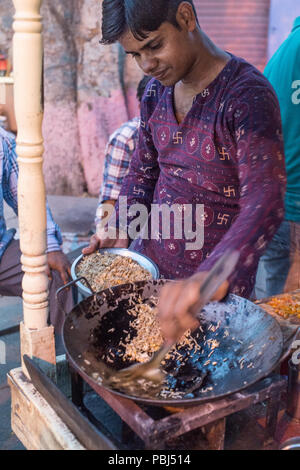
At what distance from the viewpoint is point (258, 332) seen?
1.54m

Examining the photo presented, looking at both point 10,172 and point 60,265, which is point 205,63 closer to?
point 60,265

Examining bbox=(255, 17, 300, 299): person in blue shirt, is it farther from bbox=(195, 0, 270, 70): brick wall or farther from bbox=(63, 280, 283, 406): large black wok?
bbox=(195, 0, 270, 70): brick wall

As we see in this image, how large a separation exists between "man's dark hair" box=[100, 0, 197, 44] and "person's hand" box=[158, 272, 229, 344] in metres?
0.82

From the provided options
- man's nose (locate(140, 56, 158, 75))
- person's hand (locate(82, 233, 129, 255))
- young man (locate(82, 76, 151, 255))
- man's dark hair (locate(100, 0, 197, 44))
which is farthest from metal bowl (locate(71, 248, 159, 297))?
young man (locate(82, 76, 151, 255))

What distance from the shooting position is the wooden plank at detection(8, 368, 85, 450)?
1393mm

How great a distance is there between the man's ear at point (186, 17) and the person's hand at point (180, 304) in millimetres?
866

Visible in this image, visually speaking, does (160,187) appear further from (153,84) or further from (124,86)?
(124,86)

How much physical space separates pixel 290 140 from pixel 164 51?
1.35m

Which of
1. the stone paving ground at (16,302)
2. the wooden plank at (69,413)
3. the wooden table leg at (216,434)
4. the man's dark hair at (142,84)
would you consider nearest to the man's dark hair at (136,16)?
the wooden plank at (69,413)

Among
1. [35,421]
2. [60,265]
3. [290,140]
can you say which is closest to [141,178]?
[60,265]

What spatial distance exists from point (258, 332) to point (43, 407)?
0.65 m

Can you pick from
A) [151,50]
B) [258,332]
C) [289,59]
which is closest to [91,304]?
[258,332]

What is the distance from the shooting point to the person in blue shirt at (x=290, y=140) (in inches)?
109

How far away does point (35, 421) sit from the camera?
1528 mm
